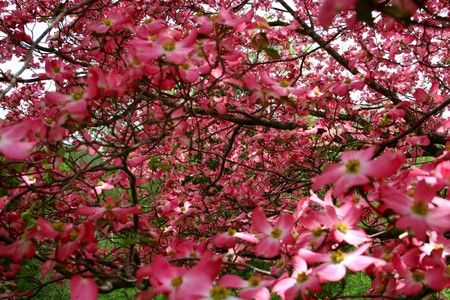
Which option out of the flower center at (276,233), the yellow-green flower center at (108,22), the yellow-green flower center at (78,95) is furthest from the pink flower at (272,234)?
the yellow-green flower center at (108,22)

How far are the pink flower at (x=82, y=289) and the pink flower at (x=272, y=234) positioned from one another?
39 cm

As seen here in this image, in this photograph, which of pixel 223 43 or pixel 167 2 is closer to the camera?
pixel 223 43

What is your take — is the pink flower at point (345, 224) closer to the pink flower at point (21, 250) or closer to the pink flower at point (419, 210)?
the pink flower at point (419, 210)

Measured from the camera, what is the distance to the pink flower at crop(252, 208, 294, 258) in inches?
41.3

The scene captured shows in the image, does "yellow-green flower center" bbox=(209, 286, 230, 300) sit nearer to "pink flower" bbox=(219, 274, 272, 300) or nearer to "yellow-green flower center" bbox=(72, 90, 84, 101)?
"pink flower" bbox=(219, 274, 272, 300)

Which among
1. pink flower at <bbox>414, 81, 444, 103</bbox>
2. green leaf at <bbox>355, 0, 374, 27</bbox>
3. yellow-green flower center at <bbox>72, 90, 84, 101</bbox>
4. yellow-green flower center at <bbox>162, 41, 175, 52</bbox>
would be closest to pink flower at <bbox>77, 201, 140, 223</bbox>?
yellow-green flower center at <bbox>72, 90, 84, 101</bbox>

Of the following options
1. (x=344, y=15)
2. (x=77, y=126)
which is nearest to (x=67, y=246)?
(x=77, y=126)

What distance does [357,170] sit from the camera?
919 millimetres

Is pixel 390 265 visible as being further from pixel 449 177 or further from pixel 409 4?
pixel 409 4

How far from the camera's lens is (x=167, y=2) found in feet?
10.0

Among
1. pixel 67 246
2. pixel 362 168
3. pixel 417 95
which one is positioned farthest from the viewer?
pixel 417 95

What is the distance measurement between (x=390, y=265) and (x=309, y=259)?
0.21 metres

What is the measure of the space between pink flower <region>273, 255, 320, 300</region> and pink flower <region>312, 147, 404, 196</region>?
201 mm

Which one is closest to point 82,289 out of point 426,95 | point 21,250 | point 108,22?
point 21,250
